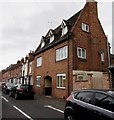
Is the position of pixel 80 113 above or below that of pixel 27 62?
below

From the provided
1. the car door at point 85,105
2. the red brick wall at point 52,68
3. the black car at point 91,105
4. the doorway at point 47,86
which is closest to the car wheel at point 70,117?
the black car at point 91,105

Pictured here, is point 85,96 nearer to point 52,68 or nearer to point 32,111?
point 32,111

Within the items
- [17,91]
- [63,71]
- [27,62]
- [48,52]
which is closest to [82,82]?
[63,71]

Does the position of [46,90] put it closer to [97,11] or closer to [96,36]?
[96,36]

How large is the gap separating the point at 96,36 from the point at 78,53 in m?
4.24

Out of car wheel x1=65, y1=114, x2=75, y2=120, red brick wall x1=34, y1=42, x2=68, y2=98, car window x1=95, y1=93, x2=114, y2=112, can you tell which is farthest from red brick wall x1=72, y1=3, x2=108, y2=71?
car window x1=95, y1=93, x2=114, y2=112

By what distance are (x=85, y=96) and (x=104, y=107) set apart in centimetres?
126

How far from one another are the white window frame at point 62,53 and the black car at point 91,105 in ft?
43.0

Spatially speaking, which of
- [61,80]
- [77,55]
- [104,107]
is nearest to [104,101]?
[104,107]

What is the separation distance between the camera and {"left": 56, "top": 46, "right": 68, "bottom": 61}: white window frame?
831 inches

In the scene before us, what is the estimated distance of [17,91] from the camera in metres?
20.7

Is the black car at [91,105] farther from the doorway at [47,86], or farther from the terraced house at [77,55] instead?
the doorway at [47,86]

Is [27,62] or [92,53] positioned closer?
[92,53]

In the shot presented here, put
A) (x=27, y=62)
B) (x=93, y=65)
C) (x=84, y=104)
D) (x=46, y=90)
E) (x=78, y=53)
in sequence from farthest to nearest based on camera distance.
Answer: (x=27, y=62)
(x=46, y=90)
(x=93, y=65)
(x=78, y=53)
(x=84, y=104)
